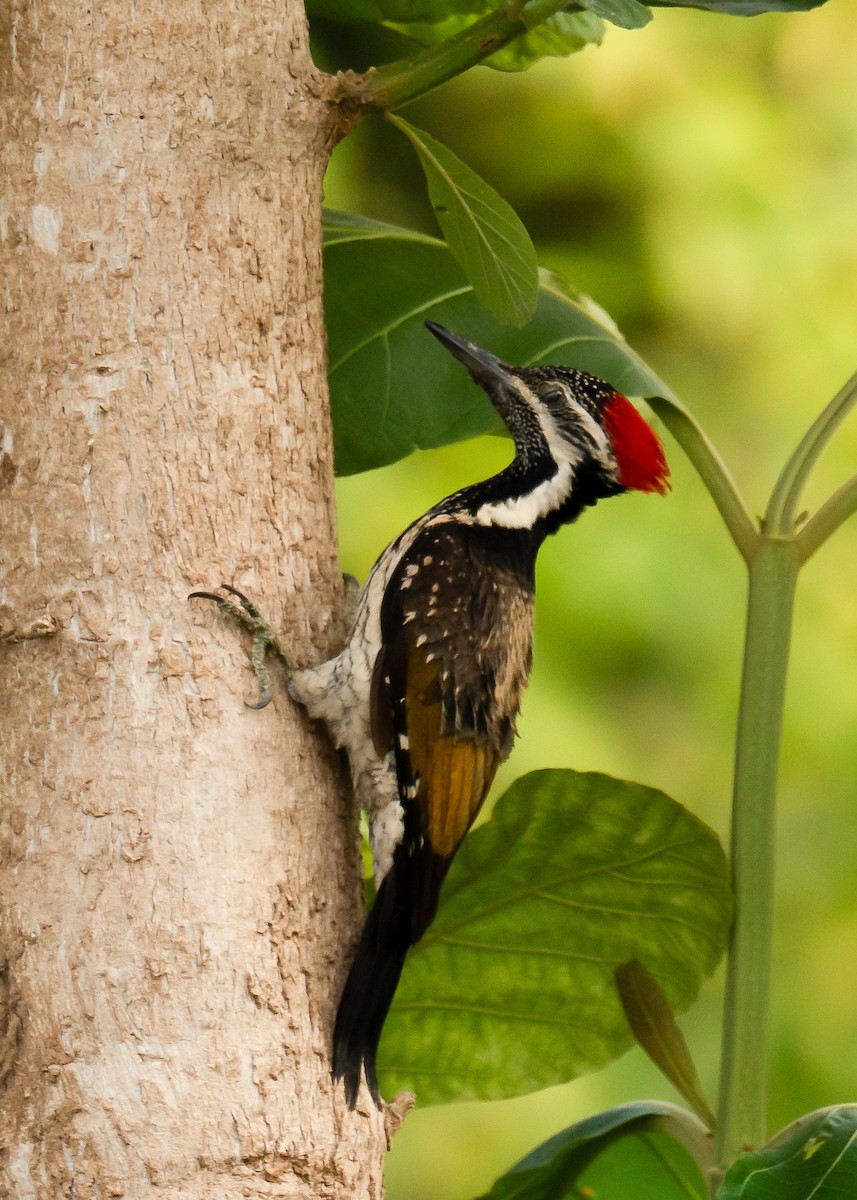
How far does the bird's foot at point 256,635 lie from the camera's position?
138 cm

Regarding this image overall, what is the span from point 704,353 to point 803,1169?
256cm

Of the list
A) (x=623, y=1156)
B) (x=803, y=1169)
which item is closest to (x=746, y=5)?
(x=803, y=1169)

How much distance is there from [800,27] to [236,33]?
280 cm

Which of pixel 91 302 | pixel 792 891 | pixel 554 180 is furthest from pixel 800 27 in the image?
pixel 91 302

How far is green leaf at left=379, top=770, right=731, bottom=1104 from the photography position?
1.69m

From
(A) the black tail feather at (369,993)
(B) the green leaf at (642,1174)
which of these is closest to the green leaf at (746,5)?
(A) the black tail feather at (369,993)

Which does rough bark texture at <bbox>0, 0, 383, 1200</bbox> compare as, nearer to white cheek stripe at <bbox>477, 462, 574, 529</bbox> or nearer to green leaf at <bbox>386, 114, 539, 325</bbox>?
green leaf at <bbox>386, 114, 539, 325</bbox>

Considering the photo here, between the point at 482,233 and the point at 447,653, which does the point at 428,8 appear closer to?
the point at 482,233

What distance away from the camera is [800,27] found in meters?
3.78

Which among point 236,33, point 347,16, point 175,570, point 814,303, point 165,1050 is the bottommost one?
point 165,1050

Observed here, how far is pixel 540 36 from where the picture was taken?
1.86 m

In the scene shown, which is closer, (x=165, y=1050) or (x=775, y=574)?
(x=165, y=1050)

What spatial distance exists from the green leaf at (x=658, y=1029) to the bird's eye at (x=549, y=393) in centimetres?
74

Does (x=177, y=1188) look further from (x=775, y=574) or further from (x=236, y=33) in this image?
(x=236, y=33)
